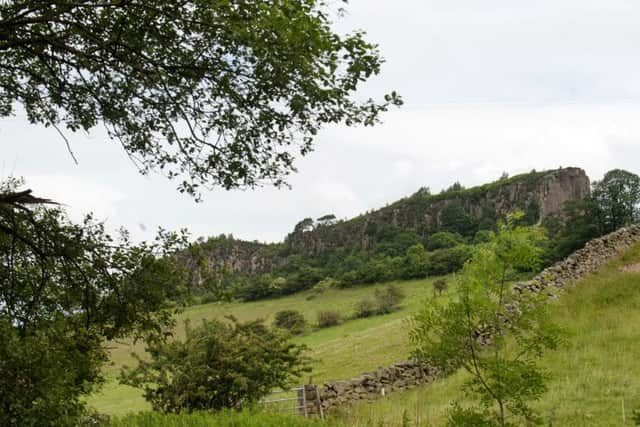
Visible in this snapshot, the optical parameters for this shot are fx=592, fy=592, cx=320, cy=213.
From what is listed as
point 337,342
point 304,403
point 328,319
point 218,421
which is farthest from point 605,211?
point 218,421

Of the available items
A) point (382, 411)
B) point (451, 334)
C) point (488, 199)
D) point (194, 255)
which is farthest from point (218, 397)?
point (488, 199)

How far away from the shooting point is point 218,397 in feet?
43.5

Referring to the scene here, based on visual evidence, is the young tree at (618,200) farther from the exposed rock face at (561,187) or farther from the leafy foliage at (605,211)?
the exposed rock face at (561,187)

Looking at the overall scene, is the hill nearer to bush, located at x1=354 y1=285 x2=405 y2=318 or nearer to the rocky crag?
bush, located at x1=354 y1=285 x2=405 y2=318

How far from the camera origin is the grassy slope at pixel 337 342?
79.2 feet

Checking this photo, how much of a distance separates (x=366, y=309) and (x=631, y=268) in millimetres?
30396

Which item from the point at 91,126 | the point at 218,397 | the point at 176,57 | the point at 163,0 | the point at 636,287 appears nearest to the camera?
the point at 163,0

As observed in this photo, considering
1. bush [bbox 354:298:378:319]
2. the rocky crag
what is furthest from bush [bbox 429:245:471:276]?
the rocky crag

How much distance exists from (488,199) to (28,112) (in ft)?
372

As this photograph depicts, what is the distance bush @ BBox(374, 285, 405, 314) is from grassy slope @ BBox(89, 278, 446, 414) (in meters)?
0.81

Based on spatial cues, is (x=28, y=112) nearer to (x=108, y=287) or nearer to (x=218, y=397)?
(x=108, y=287)

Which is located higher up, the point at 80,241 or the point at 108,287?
the point at 80,241

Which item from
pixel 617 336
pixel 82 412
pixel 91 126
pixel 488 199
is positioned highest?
pixel 488 199

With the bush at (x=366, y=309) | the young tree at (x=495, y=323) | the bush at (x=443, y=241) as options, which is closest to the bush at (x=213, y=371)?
the young tree at (x=495, y=323)
